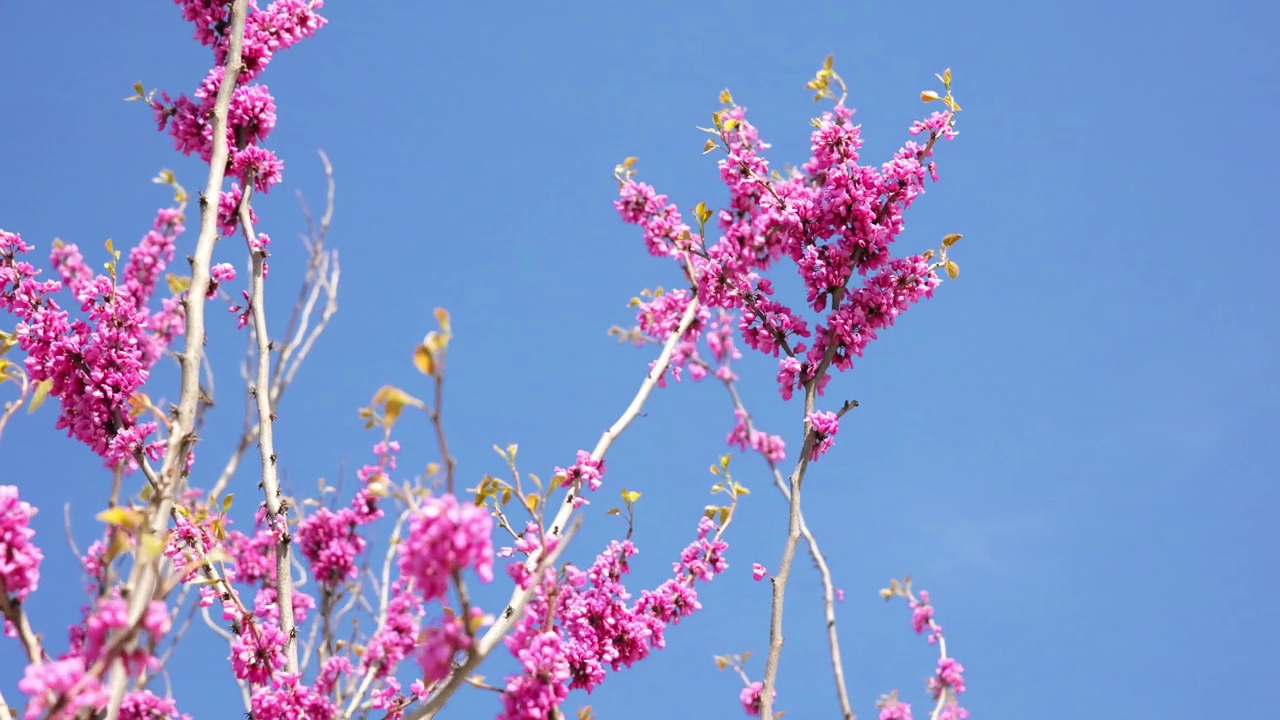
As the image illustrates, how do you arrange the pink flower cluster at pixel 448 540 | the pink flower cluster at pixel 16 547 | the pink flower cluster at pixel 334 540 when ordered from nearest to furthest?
the pink flower cluster at pixel 448 540, the pink flower cluster at pixel 16 547, the pink flower cluster at pixel 334 540

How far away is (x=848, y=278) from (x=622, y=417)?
112 centimetres

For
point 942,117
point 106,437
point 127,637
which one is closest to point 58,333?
point 106,437

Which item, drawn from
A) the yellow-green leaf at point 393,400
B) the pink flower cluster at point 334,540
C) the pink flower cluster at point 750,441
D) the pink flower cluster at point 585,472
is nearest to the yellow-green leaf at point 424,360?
the yellow-green leaf at point 393,400

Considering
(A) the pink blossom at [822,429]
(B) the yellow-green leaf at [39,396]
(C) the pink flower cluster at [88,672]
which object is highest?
(A) the pink blossom at [822,429]

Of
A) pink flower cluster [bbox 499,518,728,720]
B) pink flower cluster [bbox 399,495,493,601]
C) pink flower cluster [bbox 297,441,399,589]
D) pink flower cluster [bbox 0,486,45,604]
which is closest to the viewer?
pink flower cluster [bbox 399,495,493,601]

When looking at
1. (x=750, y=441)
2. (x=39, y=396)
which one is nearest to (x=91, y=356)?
(x=39, y=396)

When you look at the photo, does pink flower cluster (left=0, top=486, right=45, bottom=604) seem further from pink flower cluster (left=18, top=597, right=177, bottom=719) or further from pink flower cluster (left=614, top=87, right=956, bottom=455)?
pink flower cluster (left=614, top=87, right=956, bottom=455)

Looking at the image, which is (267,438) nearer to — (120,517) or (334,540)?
(334,540)

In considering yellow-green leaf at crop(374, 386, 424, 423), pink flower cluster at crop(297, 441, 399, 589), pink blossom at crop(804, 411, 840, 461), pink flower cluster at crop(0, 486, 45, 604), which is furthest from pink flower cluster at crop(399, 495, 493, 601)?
pink flower cluster at crop(297, 441, 399, 589)

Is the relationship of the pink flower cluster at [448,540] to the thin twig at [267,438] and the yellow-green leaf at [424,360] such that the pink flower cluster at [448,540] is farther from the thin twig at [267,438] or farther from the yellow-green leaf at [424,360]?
the thin twig at [267,438]

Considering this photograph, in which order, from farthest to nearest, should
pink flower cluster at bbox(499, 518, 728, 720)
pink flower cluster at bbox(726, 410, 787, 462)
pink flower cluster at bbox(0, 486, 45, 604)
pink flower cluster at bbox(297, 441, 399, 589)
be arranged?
pink flower cluster at bbox(726, 410, 787, 462) → pink flower cluster at bbox(297, 441, 399, 589) → pink flower cluster at bbox(499, 518, 728, 720) → pink flower cluster at bbox(0, 486, 45, 604)

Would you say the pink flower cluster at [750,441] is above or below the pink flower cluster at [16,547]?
above

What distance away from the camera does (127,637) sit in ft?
7.19

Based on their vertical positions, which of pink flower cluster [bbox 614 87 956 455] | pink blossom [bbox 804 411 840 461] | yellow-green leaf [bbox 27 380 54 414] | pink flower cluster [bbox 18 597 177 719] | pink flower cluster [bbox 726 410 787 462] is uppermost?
pink flower cluster [bbox 726 410 787 462]
